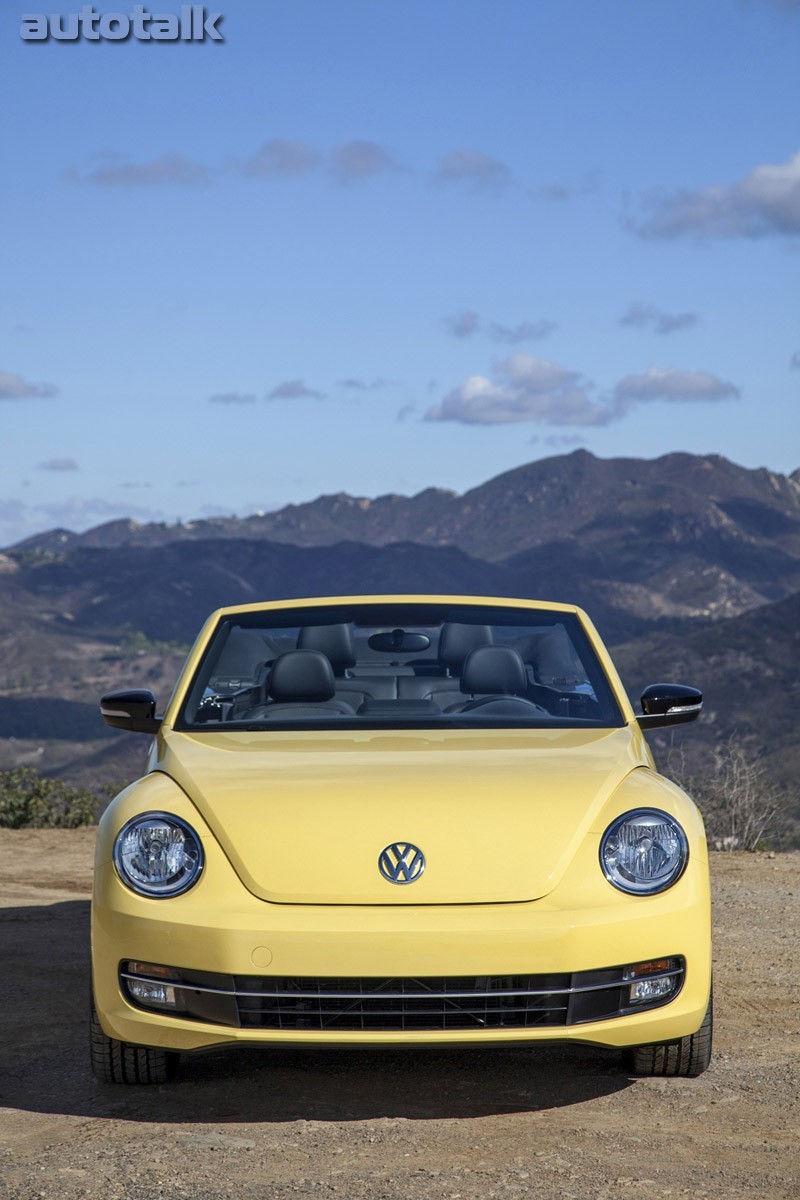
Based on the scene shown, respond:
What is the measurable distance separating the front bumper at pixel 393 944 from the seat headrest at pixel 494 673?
148 cm

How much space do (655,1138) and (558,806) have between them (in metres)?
0.90

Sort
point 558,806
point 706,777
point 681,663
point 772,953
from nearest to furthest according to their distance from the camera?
point 558,806 < point 772,953 < point 706,777 < point 681,663

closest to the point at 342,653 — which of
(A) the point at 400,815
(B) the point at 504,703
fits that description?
(B) the point at 504,703

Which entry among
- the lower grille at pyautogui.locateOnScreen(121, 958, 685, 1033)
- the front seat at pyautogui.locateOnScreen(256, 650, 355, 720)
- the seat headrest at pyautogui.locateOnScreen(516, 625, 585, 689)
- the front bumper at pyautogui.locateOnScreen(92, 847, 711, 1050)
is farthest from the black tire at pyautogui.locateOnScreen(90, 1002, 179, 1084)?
the seat headrest at pyautogui.locateOnScreen(516, 625, 585, 689)

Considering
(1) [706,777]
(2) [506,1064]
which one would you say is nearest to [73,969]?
(2) [506,1064]

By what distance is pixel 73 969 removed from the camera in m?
6.29

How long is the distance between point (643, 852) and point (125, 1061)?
5.34 ft

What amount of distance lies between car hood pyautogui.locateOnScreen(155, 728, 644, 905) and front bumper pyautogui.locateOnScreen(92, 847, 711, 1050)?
6cm

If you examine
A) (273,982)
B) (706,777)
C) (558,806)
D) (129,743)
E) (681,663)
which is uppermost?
(558,806)

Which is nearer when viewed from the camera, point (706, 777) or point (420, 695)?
point (420, 695)

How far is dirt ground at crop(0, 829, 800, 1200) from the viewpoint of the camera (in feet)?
11.0

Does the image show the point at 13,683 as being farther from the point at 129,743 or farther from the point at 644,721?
the point at 644,721

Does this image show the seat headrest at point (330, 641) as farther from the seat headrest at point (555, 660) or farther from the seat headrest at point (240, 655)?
the seat headrest at point (555, 660)

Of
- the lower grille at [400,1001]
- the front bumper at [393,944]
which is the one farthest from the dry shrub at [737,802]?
the lower grille at [400,1001]
